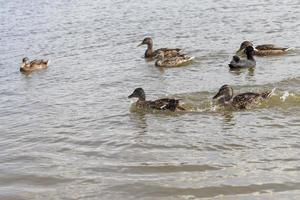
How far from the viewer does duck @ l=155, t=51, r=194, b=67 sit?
16.1 metres

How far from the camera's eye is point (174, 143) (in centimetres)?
968

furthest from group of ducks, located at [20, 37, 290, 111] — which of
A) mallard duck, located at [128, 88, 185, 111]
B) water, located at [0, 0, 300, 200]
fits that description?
water, located at [0, 0, 300, 200]

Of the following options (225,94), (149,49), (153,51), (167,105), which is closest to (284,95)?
(225,94)

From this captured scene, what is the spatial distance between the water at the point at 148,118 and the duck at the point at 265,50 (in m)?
0.18

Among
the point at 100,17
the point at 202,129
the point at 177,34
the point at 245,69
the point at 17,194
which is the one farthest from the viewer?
the point at 100,17

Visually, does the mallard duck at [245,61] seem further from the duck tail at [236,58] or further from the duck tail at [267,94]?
the duck tail at [267,94]

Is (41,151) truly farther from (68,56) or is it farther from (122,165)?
(68,56)

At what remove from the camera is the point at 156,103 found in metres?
12.0

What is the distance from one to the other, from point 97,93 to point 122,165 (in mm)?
4888

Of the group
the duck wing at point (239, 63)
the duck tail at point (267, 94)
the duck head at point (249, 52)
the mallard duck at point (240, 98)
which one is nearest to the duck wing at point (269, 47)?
the duck head at point (249, 52)

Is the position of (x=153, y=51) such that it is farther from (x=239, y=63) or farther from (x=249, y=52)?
(x=239, y=63)

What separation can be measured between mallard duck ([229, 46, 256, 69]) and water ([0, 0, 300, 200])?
10.4 inches

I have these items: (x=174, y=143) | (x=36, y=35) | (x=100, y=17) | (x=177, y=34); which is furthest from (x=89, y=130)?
(x=100, y=17)

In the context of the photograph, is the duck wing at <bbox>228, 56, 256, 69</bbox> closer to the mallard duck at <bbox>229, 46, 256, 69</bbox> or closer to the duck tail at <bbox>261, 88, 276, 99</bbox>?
the mallard duck at <bbox>229, 46, 256, 69</bbox>
